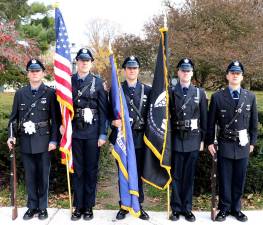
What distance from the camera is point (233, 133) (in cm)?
453

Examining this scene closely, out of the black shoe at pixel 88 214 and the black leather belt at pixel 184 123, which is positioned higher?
the black leather belt at pixel 184 123

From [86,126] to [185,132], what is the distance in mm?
1158

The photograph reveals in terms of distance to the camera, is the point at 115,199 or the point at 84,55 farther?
the point at 115,199

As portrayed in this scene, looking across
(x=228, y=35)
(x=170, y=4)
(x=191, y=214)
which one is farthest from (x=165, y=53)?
(x=170, y=4)

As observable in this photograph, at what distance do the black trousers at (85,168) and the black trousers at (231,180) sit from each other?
4.94 ft

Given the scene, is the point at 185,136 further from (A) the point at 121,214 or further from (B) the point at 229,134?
(A) the point at 121,214

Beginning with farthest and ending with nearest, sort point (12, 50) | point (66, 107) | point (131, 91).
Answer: point (12, 50), point (131, 91), point (66, 107)

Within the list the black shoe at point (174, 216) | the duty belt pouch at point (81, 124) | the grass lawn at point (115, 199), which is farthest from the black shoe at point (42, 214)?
the black shoe at point (174, 216)

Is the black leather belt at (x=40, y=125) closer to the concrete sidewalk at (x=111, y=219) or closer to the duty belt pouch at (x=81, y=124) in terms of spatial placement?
the duty belt pouch at (x=81, y=124)

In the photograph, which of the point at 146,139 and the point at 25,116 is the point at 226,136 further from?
the point at 25,116

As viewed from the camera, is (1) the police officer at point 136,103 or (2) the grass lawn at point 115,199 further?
(2) the grass lawn at point 115,199

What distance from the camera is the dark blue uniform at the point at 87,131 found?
4.60 metres

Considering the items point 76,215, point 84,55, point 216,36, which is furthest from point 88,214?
point 216,36

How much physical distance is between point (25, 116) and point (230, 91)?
2414 millimetres
